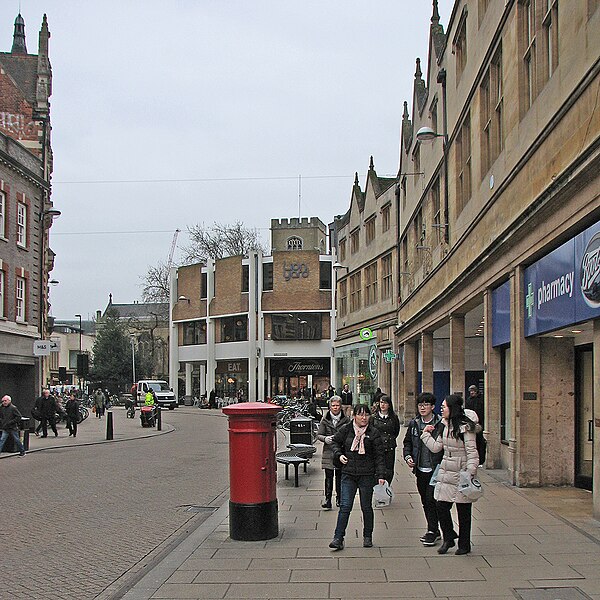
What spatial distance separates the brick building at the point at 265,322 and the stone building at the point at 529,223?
1629 inches

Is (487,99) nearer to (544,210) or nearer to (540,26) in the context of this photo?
(540,26)

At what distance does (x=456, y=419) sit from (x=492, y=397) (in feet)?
27.5

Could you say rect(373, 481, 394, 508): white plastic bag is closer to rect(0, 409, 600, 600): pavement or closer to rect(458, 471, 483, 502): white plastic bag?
rect(0, 409, 600, 600): pavement

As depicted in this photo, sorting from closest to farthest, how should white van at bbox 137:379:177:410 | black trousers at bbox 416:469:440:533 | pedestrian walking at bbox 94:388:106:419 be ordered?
black trousers at bbox 416:469:440:533 → pedestrian walking at bbox 94:388:106:419 → white van at bbox 137:379:177:410

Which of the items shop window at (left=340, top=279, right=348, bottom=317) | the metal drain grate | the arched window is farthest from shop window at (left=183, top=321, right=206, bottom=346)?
the metal drain grate

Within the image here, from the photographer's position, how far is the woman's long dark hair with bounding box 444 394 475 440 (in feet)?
26.8

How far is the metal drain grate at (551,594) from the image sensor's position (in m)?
6.48

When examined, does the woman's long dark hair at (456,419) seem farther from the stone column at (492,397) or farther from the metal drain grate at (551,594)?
the stone column at (492,397)

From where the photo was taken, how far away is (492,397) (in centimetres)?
1623

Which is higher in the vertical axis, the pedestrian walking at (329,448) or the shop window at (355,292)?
the shop window at (355,292)

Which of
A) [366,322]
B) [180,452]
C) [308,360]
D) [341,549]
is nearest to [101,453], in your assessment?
[180,452]

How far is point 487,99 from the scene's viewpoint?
57.4 feet

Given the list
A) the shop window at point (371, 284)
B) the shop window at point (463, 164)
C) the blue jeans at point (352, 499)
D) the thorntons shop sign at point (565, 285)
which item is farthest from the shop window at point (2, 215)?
the blue jeans at point (352, 499)

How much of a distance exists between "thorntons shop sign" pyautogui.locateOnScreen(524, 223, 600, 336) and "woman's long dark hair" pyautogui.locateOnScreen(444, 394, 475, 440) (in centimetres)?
248
